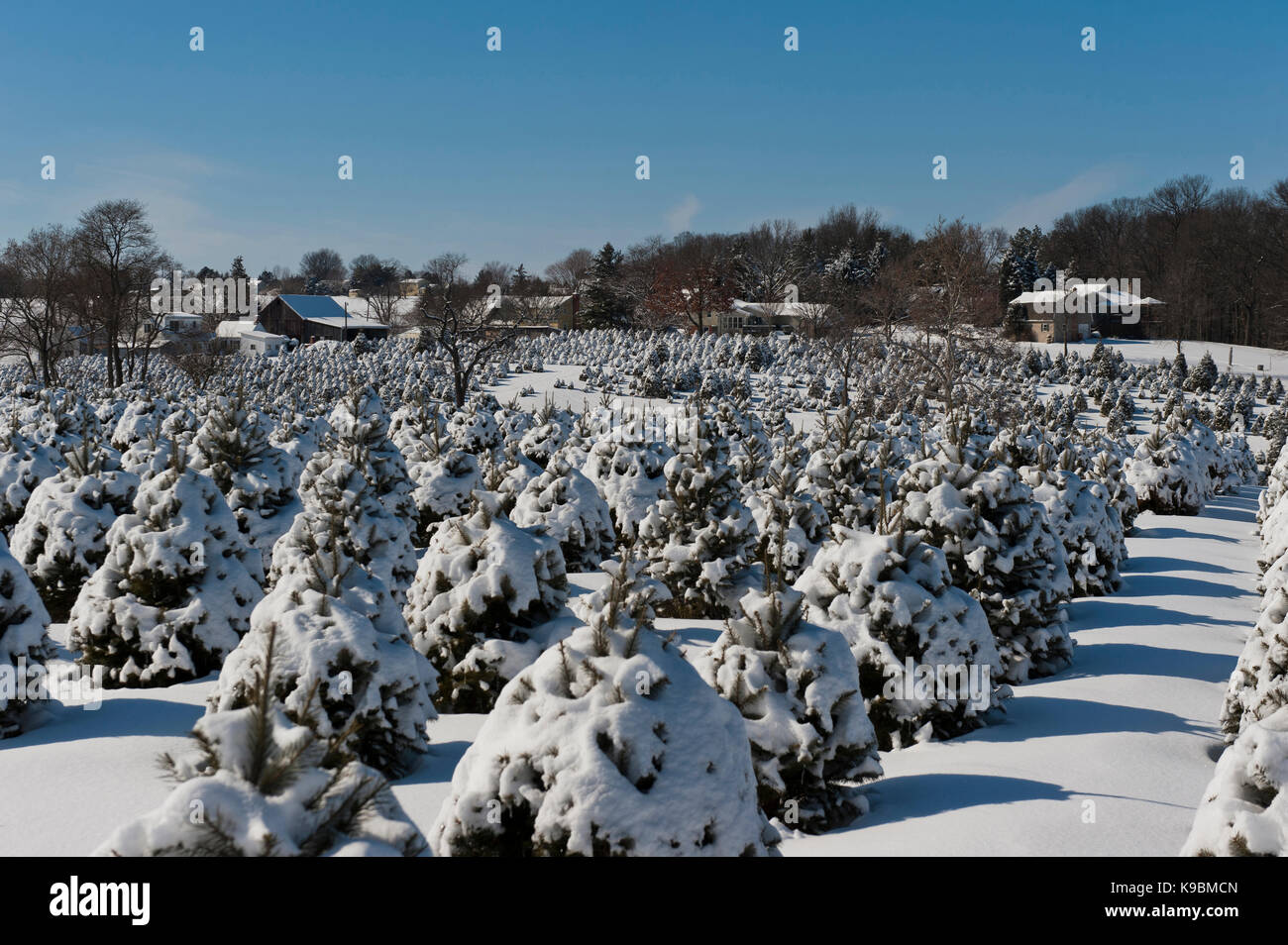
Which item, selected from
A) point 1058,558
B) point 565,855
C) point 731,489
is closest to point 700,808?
point 565,855

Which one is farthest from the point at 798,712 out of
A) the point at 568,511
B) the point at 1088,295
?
the point at 1088,295

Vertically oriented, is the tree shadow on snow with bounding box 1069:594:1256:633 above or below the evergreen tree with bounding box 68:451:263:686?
below

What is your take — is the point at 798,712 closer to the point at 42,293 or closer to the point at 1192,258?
the point at 42,293

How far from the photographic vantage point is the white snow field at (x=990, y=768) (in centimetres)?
552

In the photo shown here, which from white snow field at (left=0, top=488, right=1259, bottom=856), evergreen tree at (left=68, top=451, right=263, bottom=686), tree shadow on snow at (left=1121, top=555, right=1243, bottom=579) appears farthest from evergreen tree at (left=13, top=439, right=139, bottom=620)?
tree shadow on snow at (left=1121, top=555, right=1243, bottom=579)

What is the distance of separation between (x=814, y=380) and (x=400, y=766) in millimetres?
47731

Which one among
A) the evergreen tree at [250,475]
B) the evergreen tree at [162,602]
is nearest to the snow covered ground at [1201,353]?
the evergreen tree at [250,475]

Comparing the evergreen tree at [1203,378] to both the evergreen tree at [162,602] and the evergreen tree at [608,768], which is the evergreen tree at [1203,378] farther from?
the evergreen tree at [608,768]


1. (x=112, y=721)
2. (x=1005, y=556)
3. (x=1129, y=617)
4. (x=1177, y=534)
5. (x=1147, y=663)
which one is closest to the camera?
(x=112, y=721)

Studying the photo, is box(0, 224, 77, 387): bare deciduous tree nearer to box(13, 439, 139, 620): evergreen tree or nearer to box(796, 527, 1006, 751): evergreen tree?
box(13, 439, 139, 620): evergreen tree

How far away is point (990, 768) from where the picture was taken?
7027 millimetres

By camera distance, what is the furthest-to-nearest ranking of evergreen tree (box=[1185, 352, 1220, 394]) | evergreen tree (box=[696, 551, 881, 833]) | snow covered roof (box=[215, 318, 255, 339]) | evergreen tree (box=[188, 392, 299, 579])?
1. snow covered roof (box=[215, 318, 255, 339])
2. evergreen tree (box=[1185, 352, 1220, 394])
3. evergreen tree (box=[188, 392, 299, 579])
4. evergreen tree (box=[696, 551, 881, 833])

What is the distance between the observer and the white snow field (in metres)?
5.52

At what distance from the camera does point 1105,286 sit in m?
83.9
